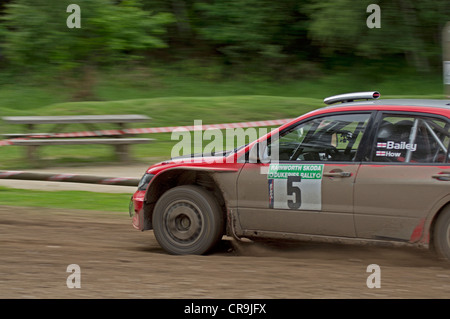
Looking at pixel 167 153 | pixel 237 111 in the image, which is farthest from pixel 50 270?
pixel 237 111

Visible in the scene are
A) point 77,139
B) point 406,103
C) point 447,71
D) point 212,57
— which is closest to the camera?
point 406,103

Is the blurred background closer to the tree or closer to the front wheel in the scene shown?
the tree

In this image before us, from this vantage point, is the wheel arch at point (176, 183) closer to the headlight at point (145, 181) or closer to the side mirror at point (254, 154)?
the headlight at point (145, 181)

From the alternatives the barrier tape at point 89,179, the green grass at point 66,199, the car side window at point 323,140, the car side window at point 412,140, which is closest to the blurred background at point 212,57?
the barrier tape at point 89,179

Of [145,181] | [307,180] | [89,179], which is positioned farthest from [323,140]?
[89,179]

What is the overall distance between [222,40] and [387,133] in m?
24.7

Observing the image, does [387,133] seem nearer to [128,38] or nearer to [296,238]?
[296,238]

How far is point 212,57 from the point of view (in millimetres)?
31000

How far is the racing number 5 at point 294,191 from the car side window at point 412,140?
0.73m

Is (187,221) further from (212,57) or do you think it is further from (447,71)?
(212,57)

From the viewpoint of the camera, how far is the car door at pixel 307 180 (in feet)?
20.8

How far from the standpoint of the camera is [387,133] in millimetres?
6320

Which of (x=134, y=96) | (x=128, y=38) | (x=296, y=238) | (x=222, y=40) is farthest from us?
(x=222, y=40)

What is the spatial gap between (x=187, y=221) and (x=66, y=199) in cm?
422
